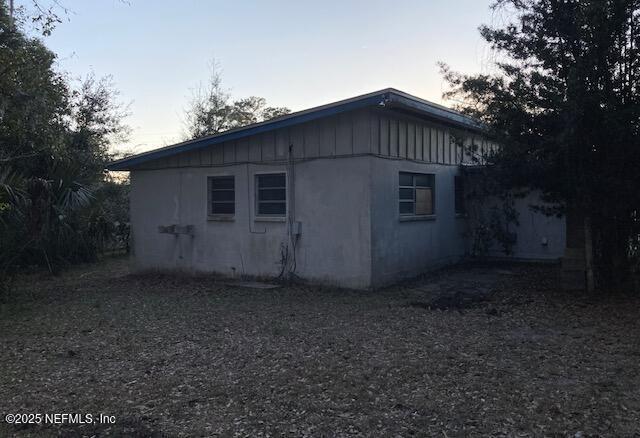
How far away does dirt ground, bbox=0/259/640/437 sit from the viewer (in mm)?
4090

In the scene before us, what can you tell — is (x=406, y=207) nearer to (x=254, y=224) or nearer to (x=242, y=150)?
(x=254, y=224)

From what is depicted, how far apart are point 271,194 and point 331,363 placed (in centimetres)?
624

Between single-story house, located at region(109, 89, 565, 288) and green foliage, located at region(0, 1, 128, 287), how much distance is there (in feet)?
4.66

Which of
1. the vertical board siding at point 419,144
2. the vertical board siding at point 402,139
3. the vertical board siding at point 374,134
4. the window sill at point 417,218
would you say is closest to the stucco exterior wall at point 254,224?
the vertical board siding at point 374,134

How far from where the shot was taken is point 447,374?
201 inches

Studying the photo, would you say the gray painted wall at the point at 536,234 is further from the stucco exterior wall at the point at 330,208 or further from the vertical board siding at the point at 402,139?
the vertical board siding at the point at 402,139

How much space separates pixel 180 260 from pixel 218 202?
5.69 ft

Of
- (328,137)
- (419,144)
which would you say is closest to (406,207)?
(419,144)

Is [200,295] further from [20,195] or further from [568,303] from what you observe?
[568,303]

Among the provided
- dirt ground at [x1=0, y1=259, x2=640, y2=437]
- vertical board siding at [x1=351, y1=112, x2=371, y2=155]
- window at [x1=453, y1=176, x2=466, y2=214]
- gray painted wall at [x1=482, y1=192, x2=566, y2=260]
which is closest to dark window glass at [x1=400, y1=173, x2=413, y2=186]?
vertical board siding at [x1=351, y1=112, x2=371, y2=155]

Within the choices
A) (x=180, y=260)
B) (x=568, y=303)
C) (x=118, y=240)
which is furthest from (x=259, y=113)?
(x=568, y=303)

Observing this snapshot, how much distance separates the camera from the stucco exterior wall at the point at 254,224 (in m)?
10.0

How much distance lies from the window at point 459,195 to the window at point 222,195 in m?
6.00

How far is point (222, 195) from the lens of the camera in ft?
39.8
